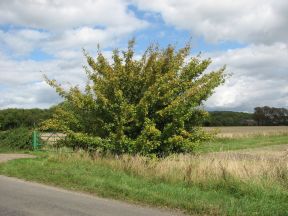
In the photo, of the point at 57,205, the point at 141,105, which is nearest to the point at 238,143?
the point at 141,105

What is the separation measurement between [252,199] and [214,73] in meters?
9.37

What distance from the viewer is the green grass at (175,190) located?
9.56m

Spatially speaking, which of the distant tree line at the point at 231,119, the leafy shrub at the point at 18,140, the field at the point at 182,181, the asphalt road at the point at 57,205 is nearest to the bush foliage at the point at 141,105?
the field at the point at 182,181

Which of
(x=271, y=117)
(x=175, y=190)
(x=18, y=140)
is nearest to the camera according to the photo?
(x=175, y=190)

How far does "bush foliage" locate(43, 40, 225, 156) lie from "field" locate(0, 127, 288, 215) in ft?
4.61

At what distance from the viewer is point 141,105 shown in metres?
17.4

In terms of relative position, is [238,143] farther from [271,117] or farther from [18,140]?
[271,117]

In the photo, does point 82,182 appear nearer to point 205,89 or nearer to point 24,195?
point 24,195

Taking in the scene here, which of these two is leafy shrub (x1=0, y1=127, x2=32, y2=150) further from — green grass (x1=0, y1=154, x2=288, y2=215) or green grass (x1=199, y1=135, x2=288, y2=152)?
green grass (x1=0, y1=154, x2=288, y2=215)

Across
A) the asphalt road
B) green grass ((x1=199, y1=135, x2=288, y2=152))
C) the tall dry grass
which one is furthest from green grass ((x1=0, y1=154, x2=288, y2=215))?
green grass ((x1=199, y1=135, x2=288, y2=152))

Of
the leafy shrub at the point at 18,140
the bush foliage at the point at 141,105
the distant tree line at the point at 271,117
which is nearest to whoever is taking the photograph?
the bush foliage at the point at 141,105

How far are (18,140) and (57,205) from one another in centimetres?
2108

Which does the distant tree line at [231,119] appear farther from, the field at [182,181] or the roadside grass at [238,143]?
the field at [182,181]

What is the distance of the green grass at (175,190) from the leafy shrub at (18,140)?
14577mm
